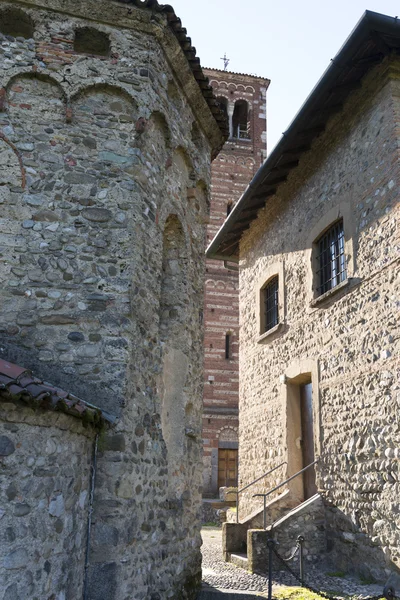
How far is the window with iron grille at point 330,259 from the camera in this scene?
9336 millimetres

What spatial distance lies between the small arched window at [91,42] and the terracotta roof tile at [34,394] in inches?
151

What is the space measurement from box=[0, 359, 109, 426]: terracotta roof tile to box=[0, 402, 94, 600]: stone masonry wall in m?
0.10

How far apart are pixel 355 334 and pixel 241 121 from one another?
58.3 feet

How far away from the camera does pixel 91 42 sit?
6367 mm

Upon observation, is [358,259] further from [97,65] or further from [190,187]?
[97,65]

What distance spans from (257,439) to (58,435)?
807cm

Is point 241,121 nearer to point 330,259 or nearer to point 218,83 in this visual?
point 218,83

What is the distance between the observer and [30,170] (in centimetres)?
566

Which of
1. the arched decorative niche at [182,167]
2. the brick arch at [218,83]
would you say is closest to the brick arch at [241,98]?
the brick arch at [218,83]

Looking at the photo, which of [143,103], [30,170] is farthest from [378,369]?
[30,170]

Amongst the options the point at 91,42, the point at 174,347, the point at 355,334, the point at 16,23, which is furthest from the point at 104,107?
the point at 355,334

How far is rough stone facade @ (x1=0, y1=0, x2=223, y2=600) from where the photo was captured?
503 centimetres

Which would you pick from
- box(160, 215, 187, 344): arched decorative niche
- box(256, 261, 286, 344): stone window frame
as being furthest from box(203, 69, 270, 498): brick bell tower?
box(160, 215, 187, 344): arched decorative niche

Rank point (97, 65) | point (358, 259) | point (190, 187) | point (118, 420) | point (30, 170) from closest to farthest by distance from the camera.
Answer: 1. point (118, 420)
2. point (30, 170)
3. point (97, 65)
4. point (190, 187)
5. point (358, 259)
